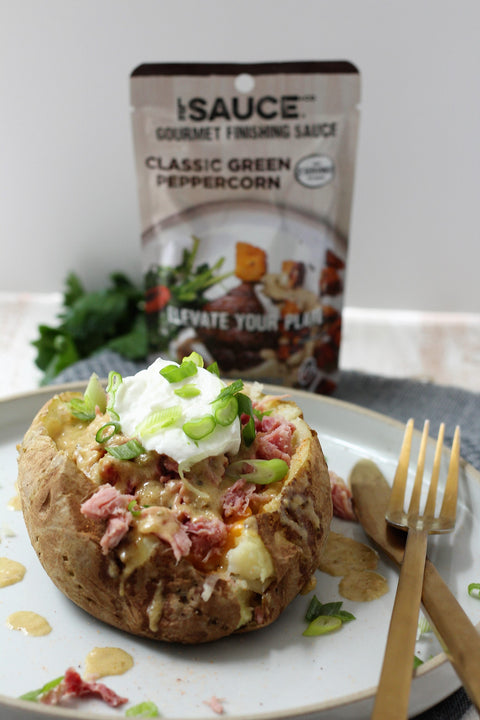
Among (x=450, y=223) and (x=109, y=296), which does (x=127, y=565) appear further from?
(x=450, y=223)

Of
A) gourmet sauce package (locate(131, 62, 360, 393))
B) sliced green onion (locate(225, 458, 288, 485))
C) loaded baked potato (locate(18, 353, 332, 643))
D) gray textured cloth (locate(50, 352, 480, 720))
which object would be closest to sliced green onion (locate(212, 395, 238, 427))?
loaded baked potato (locate(18, 353, 332, 643))

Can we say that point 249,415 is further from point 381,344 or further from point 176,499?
point 381,344

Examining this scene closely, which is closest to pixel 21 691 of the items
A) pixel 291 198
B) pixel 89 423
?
pixel 89 423

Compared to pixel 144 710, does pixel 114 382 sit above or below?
above

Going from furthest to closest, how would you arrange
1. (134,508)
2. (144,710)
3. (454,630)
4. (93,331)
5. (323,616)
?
(93,331), (323,616), (134,508), (454,630), (144,710)

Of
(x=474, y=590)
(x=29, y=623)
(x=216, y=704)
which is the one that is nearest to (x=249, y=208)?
(x=474, y=590)

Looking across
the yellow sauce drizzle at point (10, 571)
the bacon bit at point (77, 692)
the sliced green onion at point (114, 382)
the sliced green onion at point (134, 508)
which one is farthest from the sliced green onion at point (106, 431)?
the bacon bit at point (77, 692)

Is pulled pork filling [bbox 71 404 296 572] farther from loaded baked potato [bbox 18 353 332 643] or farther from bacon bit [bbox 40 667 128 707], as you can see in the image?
bacon bit [bbox 40 667 128 707]
